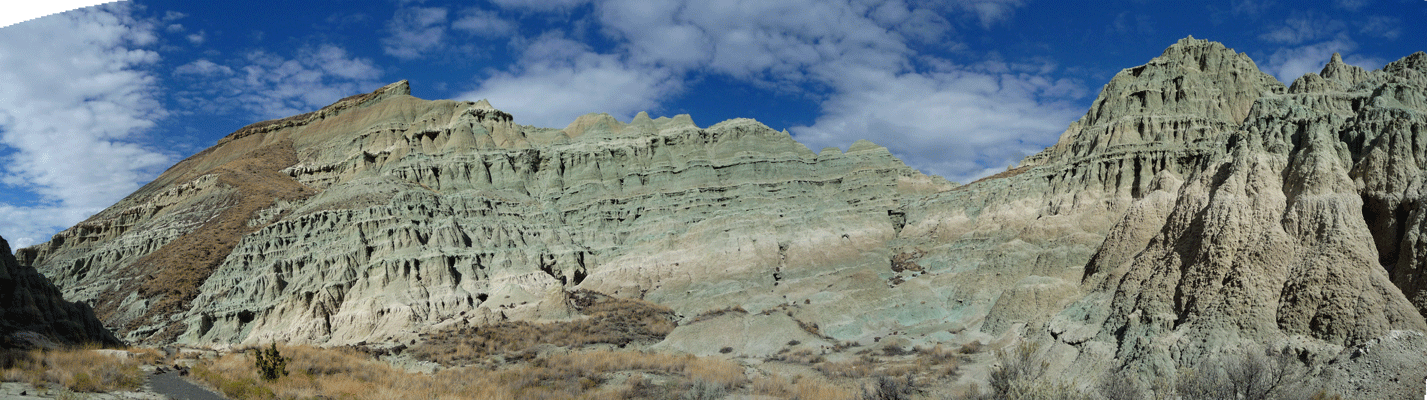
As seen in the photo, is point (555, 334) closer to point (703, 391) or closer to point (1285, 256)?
point (703, 391)

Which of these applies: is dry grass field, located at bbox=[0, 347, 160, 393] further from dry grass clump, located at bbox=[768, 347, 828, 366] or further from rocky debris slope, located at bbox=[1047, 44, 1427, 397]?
rocky debris slope, located at bbox=[1047, 44, 1427, 397]

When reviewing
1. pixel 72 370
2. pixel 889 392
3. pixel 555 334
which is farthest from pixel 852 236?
pixel 72 370

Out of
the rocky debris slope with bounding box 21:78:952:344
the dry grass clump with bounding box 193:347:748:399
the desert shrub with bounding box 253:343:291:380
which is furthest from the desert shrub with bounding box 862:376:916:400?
the rocky debris slope with bounding box 21:78:952:344

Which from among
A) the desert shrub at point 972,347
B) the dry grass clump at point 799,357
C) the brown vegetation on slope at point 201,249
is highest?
the brown vegetation on slope at point 201,249

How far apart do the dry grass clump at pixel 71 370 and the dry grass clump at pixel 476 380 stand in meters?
2.01

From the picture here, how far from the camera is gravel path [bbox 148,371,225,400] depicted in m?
16.5

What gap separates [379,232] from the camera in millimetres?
60562

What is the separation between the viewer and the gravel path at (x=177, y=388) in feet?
54.2

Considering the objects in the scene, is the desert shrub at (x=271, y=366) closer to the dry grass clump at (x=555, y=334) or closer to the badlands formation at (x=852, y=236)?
the dry grass clump at (x=555, y=334)

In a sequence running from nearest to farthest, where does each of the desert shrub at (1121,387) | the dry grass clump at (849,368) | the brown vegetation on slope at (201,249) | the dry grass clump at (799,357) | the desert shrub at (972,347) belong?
the desert shrub at (1121,387) → the dry grass clump at (849,368) → the desert shrub at (972,347) → the dry grass clump at (799,357) → the brown vegetation on slope at (201,249)

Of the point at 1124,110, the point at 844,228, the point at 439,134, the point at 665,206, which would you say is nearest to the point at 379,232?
the point at 665,206

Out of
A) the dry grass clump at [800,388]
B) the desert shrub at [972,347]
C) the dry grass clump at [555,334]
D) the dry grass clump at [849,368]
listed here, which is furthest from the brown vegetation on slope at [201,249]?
the desert shrub at [972,347]

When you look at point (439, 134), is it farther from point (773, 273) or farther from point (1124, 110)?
point (1124, 110)

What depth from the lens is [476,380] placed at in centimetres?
2612
